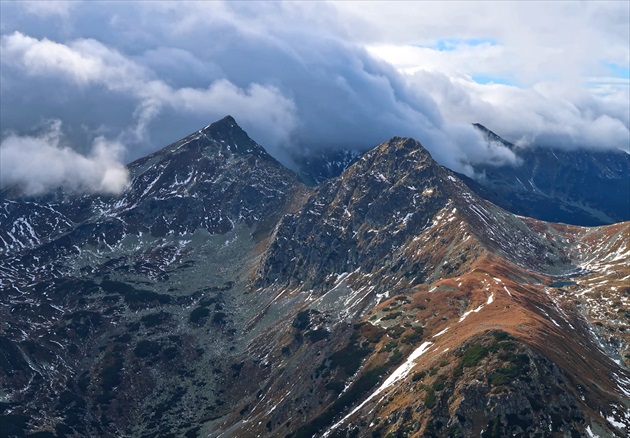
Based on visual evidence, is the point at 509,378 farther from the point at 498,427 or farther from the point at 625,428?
the point at 625,428

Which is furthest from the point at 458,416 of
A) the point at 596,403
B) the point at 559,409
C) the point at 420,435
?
the point at 596,403

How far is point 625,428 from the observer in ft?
595

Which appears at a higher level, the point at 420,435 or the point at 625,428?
the point at 420,435

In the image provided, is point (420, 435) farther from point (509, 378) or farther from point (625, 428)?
point (625, 428)

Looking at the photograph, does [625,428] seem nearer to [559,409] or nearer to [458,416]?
[559,409]

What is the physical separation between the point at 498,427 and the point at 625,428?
3493 centimetres

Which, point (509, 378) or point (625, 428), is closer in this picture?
point (625, 428)

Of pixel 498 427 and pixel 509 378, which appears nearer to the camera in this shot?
pixel 498 427

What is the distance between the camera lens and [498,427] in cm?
18212

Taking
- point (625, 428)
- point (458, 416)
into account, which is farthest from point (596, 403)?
point (458, 416)

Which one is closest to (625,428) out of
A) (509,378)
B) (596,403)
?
(596,403)

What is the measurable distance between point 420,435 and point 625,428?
56256 mm

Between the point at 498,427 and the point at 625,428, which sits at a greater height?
the point at 498,427

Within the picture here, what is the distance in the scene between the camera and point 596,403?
193m
